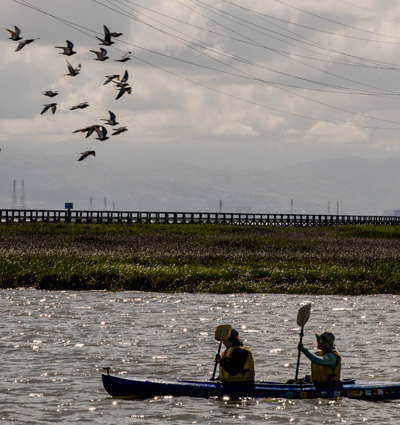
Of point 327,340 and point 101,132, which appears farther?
point 101,132

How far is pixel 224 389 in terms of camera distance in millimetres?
16078

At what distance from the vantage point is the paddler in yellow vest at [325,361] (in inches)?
634

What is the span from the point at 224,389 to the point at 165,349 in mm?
5343

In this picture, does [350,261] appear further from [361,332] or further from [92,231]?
[92,231]

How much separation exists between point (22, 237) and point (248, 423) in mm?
43269

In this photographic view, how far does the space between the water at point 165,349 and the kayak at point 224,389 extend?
0.48 ft

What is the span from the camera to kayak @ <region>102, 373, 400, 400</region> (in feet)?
52.3

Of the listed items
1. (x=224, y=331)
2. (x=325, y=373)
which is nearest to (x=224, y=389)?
(x=224, y=331)

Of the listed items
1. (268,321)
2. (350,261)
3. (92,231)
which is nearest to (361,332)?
(268,321)

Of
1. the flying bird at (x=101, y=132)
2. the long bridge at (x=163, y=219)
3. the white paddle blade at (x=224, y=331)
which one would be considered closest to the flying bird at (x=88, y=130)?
the flying bird at (x=101, y=132)

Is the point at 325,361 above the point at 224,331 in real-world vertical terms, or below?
below

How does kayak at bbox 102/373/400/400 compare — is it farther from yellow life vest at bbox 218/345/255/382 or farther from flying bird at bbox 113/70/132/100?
flying bird at bbox 113/70/132/100

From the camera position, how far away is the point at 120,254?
42.7m

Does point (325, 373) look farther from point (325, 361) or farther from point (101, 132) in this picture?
point (101, 132)
